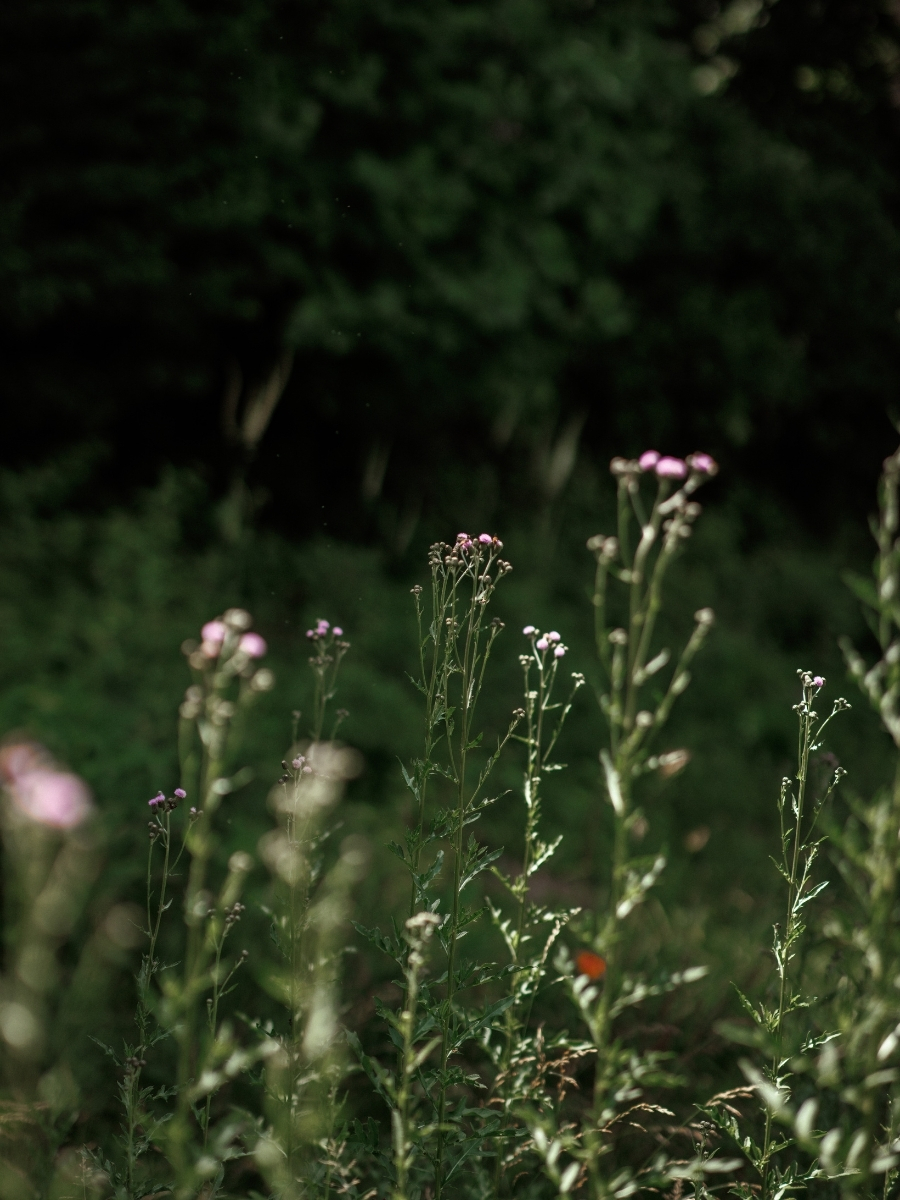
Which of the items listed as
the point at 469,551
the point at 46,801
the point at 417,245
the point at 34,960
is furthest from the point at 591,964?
the point at 417,245

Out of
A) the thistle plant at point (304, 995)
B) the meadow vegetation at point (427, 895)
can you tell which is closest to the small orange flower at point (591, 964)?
the meadow vegetation at point (427, 895)

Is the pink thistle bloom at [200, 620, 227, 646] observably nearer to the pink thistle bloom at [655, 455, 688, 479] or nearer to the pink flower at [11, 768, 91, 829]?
the pink flower at [11, 768, 91, 829]

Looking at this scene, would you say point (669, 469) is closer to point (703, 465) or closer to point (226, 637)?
point (703, 465)

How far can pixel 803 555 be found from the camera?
30.7ft

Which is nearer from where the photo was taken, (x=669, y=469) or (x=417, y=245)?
(x=669, y=469)

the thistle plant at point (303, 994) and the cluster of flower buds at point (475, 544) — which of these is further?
the cluster of flower buds at point (475, 544)

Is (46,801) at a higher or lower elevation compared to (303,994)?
higher

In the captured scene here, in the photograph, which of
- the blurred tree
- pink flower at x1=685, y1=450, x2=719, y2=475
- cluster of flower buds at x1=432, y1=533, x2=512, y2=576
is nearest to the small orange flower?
cluster of flower buds at x1=432, y1=533, x2=512, y2=576

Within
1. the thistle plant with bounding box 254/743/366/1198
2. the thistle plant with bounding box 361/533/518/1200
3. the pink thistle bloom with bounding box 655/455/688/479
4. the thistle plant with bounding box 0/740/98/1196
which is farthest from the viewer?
the thistle plant with bounding box 361/533/518/1200

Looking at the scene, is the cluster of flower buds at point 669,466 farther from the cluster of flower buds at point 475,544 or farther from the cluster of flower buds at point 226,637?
the cluster of flower buds at point 226,637

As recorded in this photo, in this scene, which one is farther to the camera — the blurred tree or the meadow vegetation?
the blurred tree

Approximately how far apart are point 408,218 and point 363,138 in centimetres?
59

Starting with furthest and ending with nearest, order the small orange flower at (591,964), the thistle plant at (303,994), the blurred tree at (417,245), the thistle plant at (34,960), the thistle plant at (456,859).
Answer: the blurred tree at (417,245) → the small orange flower at (591,964) → the thistle plant at (456,859) → the thistle plant at (303,994) → the thistle plant at (34,960)

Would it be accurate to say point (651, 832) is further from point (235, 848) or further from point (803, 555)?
point (803, 555)
